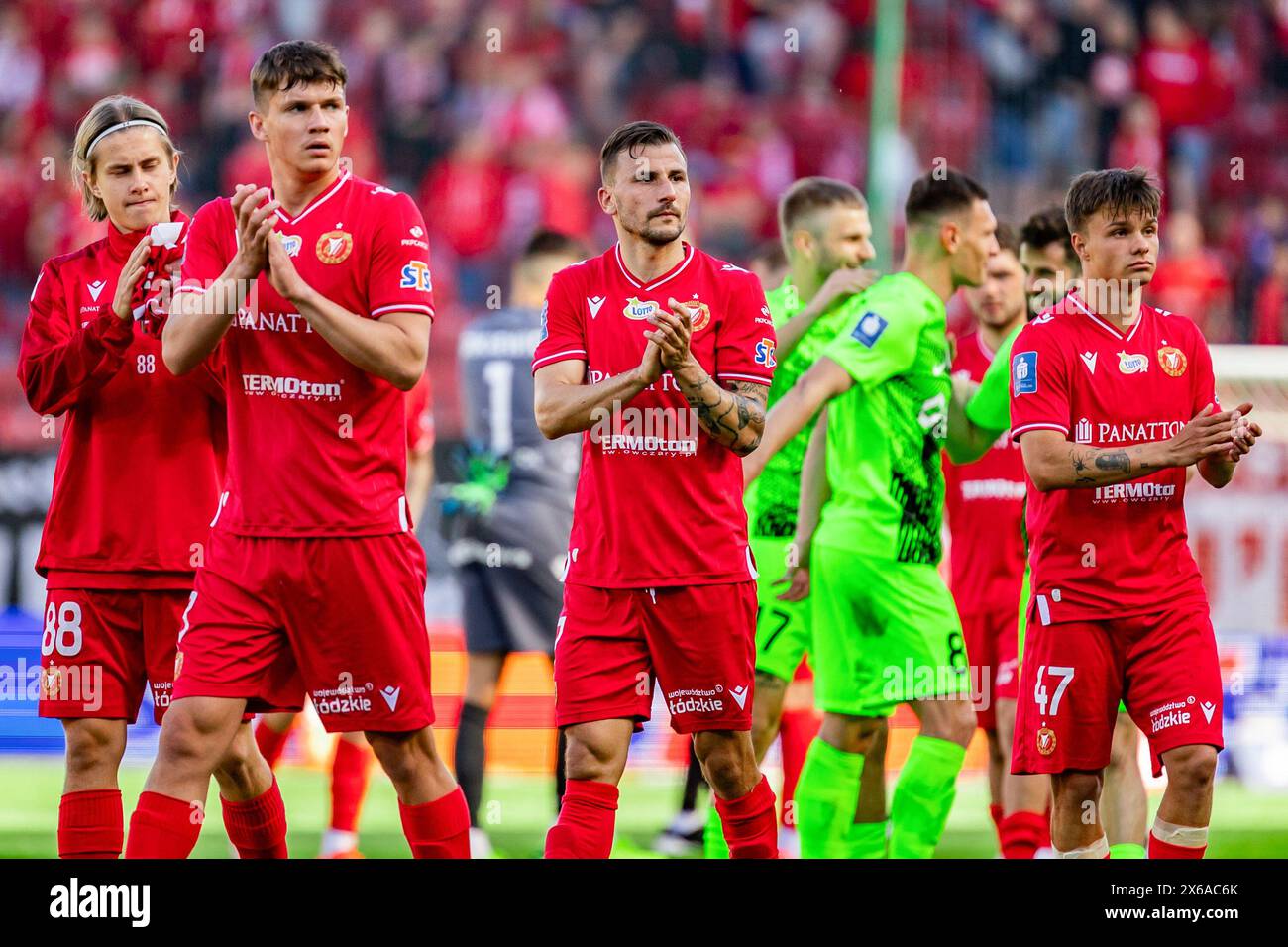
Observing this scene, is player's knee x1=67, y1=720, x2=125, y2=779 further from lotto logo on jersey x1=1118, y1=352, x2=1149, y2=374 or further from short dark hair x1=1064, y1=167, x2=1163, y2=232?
short dark hair x1=1064, y1=167, x2=1163, y2=232

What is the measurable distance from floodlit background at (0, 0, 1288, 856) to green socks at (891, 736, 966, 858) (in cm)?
580

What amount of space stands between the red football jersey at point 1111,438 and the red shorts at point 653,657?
0.98 m

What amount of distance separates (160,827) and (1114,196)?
3.17 meters

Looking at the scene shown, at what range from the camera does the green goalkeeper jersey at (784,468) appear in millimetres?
7352

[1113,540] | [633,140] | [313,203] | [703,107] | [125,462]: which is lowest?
[1113,540]

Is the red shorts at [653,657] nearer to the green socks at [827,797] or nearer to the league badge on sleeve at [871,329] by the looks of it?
the green socks at [827,797]

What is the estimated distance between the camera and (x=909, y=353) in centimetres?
647

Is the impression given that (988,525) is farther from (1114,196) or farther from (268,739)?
(268,739)

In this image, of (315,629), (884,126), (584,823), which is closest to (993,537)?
(584,823)

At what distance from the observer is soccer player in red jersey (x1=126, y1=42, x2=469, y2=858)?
491 cm

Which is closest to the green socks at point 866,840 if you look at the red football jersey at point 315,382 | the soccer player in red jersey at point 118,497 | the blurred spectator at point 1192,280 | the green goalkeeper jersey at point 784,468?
the green goalkeeper jersey at point 784,468

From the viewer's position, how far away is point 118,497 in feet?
18.1
